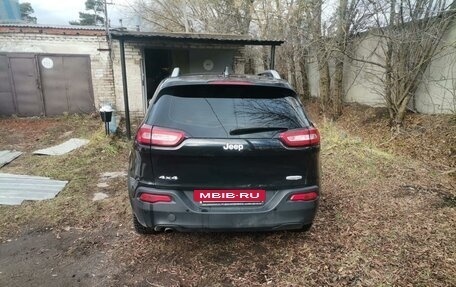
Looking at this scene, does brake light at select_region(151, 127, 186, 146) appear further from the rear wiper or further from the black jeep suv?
the rear wiper

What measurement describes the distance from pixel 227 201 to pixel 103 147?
4.82m

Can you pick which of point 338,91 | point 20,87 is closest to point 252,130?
point 338,91

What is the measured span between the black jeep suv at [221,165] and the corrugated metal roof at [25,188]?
2420 mm

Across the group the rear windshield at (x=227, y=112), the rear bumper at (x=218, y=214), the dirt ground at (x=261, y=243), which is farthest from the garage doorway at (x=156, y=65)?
the rear bumper at (x=218, y=214)

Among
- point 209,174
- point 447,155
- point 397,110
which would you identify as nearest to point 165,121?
point 209,174

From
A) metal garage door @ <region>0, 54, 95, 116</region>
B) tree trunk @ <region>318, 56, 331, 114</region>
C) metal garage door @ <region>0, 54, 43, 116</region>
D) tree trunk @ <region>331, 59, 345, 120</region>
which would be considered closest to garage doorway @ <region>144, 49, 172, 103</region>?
metal garage door @ <region>0, 54, 95, 116</region>

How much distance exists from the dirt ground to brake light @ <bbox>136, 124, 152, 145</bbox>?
1085 millimetres

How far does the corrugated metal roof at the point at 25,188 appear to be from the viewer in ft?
13.7

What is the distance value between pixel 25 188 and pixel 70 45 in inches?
274

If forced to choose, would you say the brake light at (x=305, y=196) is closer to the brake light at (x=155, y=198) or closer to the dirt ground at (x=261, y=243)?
the dirt ground at (x=261, y=243)

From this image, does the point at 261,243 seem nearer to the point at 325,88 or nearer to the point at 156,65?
the point at 325,88

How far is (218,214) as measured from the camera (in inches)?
96.4

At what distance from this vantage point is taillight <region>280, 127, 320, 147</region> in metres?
2.47

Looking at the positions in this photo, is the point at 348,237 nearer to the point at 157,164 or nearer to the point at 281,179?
the point at 281,179
